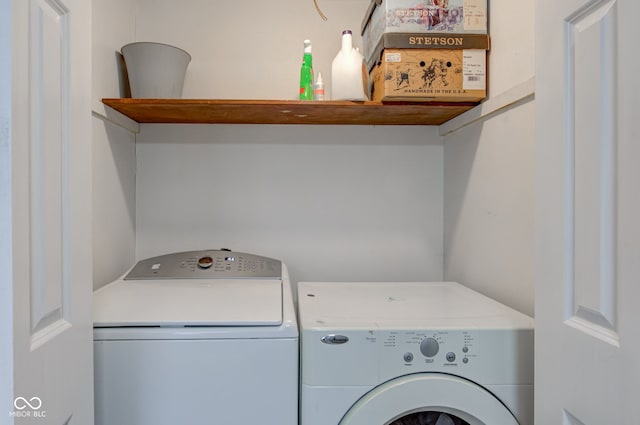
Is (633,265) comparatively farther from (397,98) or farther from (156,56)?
(156,56)

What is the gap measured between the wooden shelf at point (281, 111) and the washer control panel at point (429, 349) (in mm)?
896

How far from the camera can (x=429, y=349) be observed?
115cm

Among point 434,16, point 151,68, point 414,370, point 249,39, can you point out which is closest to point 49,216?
point 414,370

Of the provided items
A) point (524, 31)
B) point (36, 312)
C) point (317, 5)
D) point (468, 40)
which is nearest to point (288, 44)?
point (317, 5)

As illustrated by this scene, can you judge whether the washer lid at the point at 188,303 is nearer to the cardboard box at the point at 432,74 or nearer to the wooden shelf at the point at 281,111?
the wooden shelf at the point at 281,111

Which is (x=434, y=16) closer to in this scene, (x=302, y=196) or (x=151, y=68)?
(x=302, y=196)

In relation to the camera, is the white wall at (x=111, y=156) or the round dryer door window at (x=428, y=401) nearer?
the round dryer door window at (x=428, y=401)

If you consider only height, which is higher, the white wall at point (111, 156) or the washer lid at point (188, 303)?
the white wall at point (111, 156)

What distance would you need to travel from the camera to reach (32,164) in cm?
70

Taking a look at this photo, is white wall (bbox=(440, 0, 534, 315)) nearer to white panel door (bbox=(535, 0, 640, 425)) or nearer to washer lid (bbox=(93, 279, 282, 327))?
white panel door (bbox=(535, 0, 640, 425))

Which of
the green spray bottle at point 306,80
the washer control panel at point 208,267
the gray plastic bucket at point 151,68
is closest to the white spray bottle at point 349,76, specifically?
the green spray bottle at point 306,80
